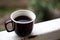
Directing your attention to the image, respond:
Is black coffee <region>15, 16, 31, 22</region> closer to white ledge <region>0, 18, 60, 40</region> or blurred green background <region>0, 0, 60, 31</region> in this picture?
white ledge <region>0, 18, 60, 40</region>

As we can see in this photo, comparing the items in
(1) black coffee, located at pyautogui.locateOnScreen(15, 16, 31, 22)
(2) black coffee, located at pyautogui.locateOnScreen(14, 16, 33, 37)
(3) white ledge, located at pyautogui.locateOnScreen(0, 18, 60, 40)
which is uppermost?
(1) black coffee, located at pyautogui.locateOnScreen(15, 16, 31, 22)


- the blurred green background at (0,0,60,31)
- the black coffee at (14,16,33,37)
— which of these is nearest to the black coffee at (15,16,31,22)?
the black coffee at (14,16,33,37)

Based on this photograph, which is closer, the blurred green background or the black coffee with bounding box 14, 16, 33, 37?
the black coffee with bounding box 14, 16, 33, 37

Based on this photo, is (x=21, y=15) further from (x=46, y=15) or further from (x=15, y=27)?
(x=46, y=15)

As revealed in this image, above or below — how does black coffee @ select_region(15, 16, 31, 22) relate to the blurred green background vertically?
above

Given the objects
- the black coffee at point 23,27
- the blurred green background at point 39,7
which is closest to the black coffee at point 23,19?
the black coffee at point 23,27

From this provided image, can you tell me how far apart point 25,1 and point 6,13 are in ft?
0.63

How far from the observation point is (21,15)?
867 millimetres

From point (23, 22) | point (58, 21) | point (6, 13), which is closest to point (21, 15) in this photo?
point (23, 22)

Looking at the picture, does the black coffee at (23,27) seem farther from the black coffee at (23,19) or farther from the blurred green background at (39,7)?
the blurred green background at (39,7)

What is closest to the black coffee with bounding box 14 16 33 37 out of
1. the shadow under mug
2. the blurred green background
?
the shadow under mug

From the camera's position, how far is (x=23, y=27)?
0.82 metres

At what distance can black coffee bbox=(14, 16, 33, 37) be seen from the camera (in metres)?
0.81

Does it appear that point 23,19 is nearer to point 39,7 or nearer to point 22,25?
point 22,25
